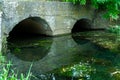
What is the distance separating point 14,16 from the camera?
1231 centimetres

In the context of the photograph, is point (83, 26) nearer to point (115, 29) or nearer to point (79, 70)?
point (115, 29)

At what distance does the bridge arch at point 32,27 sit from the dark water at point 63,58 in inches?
27.2

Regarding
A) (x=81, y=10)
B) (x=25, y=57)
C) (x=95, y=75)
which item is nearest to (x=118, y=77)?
(x=95, y=75)

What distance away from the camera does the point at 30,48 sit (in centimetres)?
1186

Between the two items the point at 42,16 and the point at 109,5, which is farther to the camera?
the point at 109,5

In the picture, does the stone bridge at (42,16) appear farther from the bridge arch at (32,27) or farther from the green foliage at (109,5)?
the green foliage at (109,5)

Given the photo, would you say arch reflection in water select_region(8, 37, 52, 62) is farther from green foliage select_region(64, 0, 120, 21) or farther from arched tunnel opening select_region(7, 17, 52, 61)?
green foliage select_region(64, 0, 120, 21)

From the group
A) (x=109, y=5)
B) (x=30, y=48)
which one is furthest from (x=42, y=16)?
(x=109, y=5)

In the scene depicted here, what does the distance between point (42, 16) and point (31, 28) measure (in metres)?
1.94

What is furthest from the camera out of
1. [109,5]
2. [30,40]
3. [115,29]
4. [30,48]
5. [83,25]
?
[83,25]

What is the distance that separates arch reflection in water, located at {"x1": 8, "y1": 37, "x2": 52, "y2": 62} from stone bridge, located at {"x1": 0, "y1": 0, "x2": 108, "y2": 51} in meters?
0.62

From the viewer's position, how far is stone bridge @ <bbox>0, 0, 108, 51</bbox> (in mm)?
12109

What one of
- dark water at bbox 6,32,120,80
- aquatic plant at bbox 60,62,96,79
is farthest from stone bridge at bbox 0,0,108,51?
aquatic plant at bbox 60,62,96,79

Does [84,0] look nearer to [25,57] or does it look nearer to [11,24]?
[11,24]
